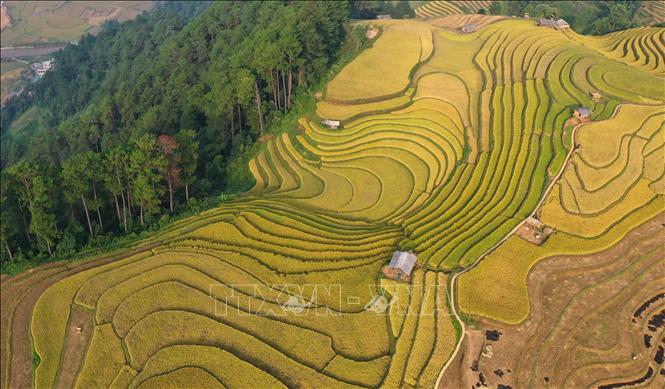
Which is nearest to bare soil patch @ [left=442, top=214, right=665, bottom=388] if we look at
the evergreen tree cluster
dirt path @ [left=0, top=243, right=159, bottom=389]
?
dirt path @ [left=0, top=243, right=159, bottom=389]

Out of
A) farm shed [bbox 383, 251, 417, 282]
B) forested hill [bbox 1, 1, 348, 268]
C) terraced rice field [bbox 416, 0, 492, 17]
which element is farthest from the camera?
terraced rice field [bbox 416, 0, 492, 17]

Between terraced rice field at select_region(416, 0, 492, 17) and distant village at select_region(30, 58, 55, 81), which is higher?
terraced rice field at select_region(416, 0, 492, 17)

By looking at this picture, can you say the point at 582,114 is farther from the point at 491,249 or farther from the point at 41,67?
the point at 41,67

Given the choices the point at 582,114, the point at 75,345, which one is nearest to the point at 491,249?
the point at 582,114

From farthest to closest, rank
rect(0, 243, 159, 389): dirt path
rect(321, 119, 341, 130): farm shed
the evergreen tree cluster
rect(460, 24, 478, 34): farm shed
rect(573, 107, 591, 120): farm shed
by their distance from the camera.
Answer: the evergreen tree cluster < rect(460, 24, 478, 34): farm shed < rect(321, 119, 341, 130): farm shed < rect(573, 107, 591, 120): farm shed < rect(0, 243, 159, 389): dirt path

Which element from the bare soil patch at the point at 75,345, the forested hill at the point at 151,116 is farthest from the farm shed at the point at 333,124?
the bare soil patch at the point at 75,345

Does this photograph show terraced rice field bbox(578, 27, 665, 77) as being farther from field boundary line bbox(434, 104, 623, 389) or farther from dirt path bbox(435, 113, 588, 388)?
dirt path bbox(435, 113, 588, 388)
